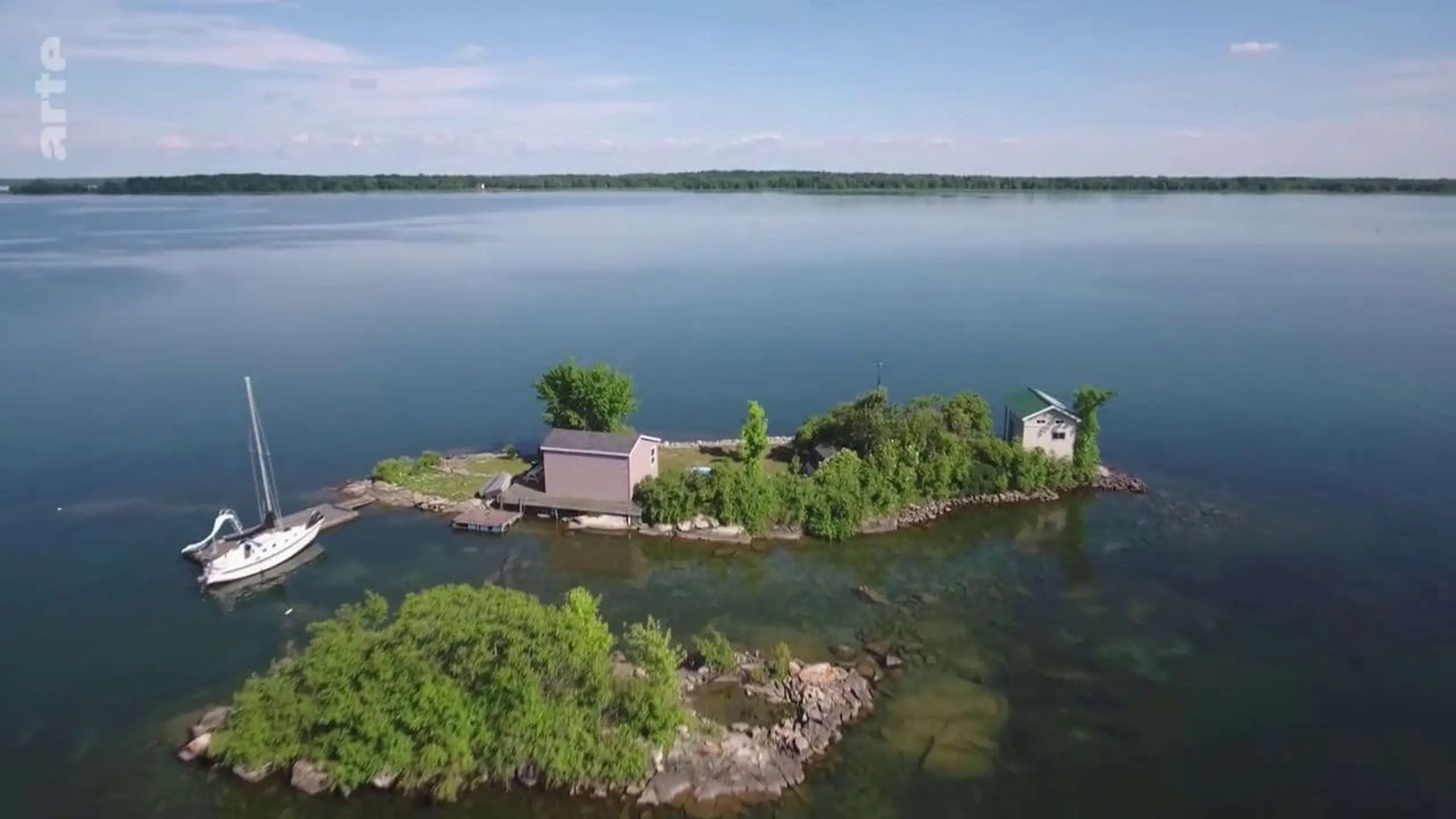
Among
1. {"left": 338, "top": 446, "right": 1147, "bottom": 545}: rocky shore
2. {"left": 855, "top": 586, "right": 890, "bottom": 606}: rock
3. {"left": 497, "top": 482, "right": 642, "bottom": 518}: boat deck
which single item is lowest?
{"left": 855, "top": 586, "right": 890, "bottom": 606}: rock

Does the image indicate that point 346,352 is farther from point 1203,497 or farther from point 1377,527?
point 1377,527

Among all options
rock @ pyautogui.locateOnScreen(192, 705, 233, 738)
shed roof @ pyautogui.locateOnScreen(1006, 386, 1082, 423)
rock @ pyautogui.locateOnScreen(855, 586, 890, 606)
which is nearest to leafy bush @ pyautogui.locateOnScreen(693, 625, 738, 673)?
rock @ pyautogui.locateOnScreen(855, 586, 890, 606)

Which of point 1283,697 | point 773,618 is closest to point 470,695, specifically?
point 773,618

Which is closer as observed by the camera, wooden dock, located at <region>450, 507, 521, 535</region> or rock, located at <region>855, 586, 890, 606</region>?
rock, located at <region>855, 586, 890, 606</region>

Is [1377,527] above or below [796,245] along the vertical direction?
below

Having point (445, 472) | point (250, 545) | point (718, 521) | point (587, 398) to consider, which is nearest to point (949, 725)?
point (718, 521)

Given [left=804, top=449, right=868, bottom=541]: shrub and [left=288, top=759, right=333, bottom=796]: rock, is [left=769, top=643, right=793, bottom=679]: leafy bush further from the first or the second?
[left=288, top=759, right=333, bottom=796]: rock

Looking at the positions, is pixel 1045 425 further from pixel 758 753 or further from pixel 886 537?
pixel 758 753
